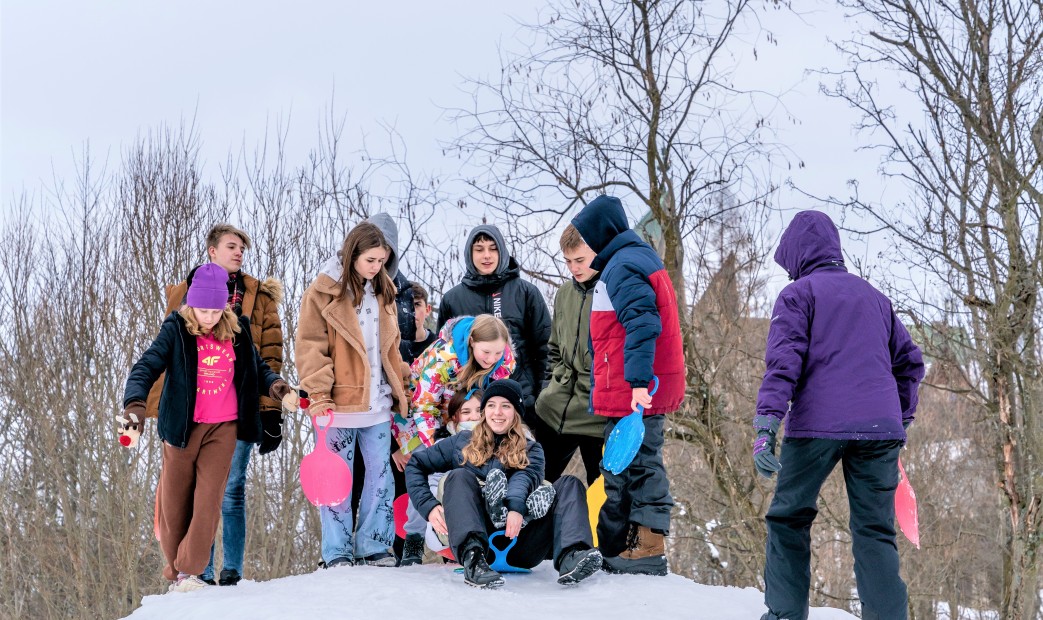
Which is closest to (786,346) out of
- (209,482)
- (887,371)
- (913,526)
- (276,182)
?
(887,371)

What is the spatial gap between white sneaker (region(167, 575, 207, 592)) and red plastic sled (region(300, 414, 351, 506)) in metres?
0.66

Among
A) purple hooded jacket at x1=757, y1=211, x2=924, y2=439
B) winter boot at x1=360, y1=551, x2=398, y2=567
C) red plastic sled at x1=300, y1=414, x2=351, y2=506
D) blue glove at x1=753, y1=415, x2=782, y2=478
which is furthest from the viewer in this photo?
winter boot at x1=360, y1=551, x2=398, y2=567

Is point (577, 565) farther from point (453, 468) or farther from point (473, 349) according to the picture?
point (473, 349)

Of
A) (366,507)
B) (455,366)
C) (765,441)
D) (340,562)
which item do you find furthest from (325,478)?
(765,441)

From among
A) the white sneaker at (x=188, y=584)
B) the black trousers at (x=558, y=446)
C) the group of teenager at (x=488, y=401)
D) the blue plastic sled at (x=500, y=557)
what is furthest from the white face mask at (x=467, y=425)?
the white sneaker at (x=188, y=584)

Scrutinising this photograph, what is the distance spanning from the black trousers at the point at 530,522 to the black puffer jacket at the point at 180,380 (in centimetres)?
111

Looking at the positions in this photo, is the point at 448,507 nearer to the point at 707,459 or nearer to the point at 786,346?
the point at 786,346

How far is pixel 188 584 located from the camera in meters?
4.54

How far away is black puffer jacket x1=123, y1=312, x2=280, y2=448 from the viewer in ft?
14.7

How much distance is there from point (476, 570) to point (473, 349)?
123 cm

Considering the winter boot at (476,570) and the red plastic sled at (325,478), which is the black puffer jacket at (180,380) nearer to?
the red plastic sled at (325,478)

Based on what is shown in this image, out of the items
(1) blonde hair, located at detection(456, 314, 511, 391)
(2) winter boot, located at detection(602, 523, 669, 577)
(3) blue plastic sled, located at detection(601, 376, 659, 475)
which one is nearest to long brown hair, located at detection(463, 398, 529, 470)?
(1) blonde hair, located at detection(456, 314, 511, 391)

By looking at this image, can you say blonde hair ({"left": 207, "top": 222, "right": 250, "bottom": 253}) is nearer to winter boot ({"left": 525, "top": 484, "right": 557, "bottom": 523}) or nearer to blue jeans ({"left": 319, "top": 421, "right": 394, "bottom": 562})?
blue jeans ({"left": 319, "top": 421, "right": 394, "bottom": 562})

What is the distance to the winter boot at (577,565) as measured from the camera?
432 cm
